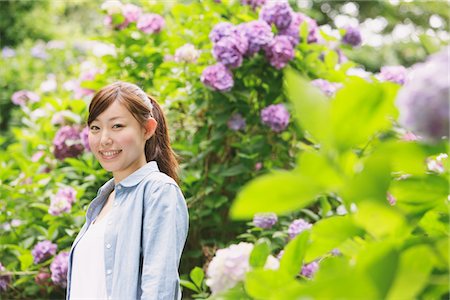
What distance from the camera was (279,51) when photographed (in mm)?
3283

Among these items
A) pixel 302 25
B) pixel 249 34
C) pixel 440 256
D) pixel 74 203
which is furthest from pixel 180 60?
pixel 440 256

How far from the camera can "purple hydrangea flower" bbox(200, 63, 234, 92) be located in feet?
10.5

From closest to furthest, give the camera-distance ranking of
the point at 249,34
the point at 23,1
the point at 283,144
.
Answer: the point at 249,34, the point at 283,144, the point at 23,1

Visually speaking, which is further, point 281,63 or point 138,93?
point 281,63

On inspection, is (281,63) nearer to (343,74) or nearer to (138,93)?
(343,74)

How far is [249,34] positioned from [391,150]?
259 cm

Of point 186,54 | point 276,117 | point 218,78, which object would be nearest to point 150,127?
point 218,78

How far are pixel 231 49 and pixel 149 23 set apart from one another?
28.1 inches

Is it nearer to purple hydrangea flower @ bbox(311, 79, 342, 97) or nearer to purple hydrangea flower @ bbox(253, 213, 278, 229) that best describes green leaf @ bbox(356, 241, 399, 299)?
purple hydrangea flower @ bbox(253, 213, 278, 229)

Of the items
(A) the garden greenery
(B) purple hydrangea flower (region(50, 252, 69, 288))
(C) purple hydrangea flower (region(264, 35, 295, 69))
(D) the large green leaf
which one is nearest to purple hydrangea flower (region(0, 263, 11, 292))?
(A) the garden greenery

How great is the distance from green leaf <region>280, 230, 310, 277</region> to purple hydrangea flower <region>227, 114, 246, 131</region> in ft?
8.11

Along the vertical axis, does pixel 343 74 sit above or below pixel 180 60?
below

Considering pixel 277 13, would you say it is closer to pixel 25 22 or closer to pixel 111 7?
pixel 111 7

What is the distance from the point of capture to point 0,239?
11.6 feet
